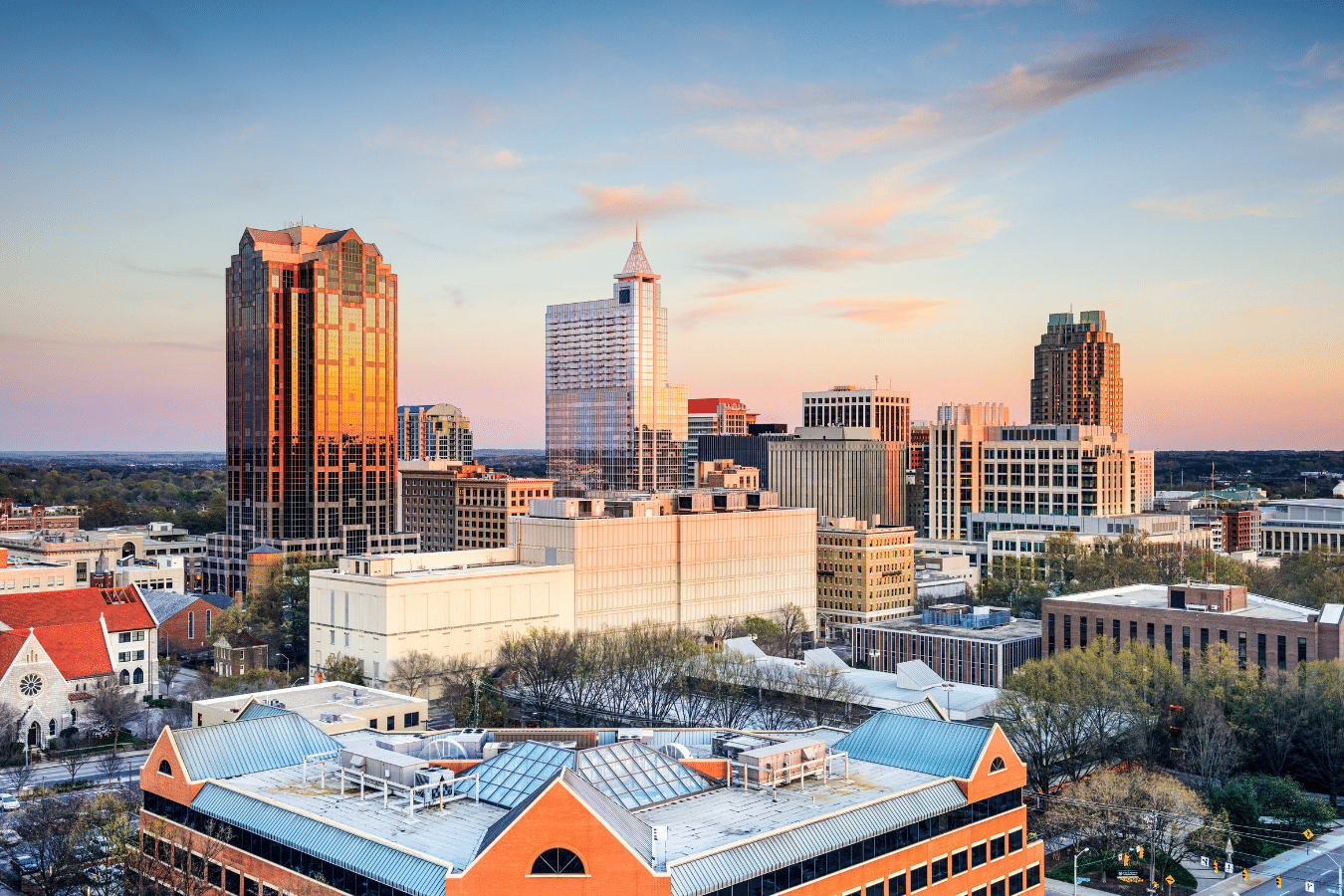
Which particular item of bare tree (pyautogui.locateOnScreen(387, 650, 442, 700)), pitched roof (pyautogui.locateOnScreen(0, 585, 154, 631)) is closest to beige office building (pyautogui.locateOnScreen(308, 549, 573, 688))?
bare tree (pyautogui.locateOnScreen(387, 650, 442, 700))

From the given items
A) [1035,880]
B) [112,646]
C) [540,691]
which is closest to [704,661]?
[540,691]

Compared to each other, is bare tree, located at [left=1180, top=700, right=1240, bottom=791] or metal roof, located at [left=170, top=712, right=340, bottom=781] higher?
metal roof, located at [left=170, top=712, right=340, bottom=781]

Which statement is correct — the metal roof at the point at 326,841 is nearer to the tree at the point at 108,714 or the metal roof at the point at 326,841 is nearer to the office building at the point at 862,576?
the tree at the point at 108,714

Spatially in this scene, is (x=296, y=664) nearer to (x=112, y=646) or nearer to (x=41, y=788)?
(x=112, y=646)

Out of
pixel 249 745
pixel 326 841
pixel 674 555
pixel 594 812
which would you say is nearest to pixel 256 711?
pixel 249 745

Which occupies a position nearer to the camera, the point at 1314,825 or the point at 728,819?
the point at 728,819

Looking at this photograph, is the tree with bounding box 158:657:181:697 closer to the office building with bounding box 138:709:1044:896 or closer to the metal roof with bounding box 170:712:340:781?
the metal roof with bounding box 170:712:340:781
